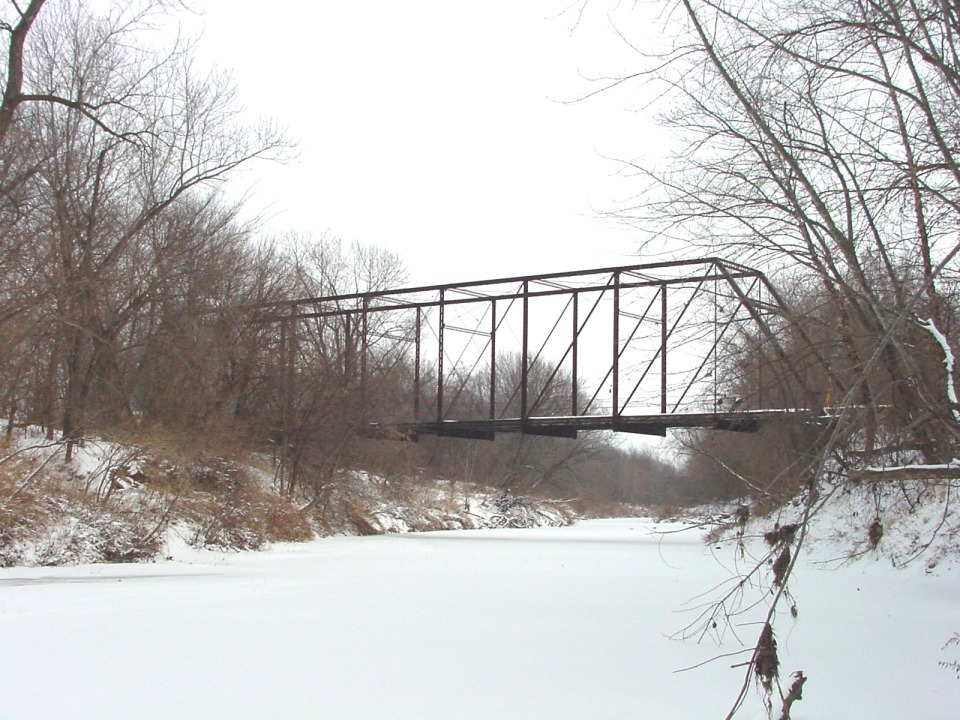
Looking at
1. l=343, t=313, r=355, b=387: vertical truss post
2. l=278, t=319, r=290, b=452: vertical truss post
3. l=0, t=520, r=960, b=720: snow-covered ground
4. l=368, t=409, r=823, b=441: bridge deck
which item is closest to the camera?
l=0, t=520, r=960, b=720: snow-covered ground

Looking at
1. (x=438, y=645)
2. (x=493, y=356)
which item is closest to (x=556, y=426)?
(x=493, y=356)

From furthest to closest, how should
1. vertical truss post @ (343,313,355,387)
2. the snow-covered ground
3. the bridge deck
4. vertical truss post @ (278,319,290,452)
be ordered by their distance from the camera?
1. vertical truss post @ (343,313,355,387)
2. vertical truss post @ (278,319,290,452)
3. the bridge deck
4. the snow-covered ground

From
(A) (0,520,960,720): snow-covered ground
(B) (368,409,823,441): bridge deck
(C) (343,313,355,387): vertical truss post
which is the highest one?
(C) (343,313,355,387): vertical truss post

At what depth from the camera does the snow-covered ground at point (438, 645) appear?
6848 millimetres

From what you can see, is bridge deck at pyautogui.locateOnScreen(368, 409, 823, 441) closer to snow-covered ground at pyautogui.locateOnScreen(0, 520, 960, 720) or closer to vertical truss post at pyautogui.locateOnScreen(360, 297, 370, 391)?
vertical truss post at pyautogui.locateOnScreen(360, 297, 370, 391)

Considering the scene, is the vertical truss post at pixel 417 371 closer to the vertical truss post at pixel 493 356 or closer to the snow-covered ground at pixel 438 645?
the vertical truss post at pixel 493 356

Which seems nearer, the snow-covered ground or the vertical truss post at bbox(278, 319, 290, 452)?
the snow-covered ground

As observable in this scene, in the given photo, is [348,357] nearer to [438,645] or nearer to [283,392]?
[283,392]

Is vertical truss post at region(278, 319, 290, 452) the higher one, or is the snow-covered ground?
vertical truss post at region(278, 319, 290, 452)

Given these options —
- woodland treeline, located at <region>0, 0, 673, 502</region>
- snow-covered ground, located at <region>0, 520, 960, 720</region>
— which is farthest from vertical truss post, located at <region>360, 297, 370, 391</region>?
snow-covered ground, located at <region>0, 520, 960, 720</region>

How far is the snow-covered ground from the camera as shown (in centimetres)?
685

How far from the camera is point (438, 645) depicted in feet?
29.8

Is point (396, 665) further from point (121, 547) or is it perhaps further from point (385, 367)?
point (385, 367)

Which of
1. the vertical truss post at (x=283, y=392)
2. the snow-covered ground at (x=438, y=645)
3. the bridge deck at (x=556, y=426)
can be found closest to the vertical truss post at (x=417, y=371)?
the bridge deck at (x=556, y=426)
